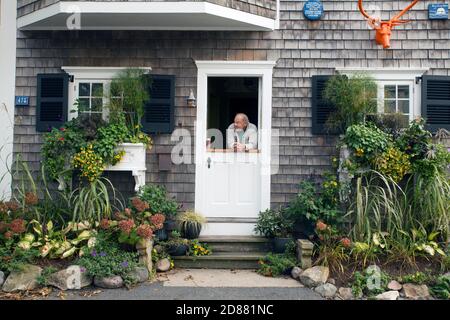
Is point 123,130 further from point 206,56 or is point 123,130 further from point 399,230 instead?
point 399,230

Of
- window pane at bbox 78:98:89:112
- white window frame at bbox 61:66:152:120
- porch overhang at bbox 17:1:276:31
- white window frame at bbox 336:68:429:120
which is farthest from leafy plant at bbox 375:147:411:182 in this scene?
window pane at bbox 78:98:89:112

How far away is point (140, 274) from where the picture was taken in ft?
15.1

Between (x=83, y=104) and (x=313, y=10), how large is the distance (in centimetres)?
331

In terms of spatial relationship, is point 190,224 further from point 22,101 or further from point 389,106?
point 389,106

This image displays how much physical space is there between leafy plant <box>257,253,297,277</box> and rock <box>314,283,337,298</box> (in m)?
0.50

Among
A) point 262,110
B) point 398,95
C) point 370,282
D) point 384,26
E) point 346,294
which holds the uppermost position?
point 384,26

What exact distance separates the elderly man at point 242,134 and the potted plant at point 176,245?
1.49 meters

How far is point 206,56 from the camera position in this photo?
5.85m

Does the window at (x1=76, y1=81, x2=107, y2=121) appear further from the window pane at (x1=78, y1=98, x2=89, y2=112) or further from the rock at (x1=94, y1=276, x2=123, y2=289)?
the rock at (x1=94, y1=276, x2=123, y2=289)

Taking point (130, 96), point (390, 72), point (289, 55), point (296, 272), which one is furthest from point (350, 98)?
point (130, 96)

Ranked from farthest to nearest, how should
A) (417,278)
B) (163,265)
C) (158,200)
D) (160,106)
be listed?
(160,106) → (158,200) → (163,265) → (417,278)

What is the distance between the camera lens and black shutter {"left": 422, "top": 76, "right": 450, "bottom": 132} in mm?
5719

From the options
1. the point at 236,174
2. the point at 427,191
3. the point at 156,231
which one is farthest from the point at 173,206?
the point at 427,191
